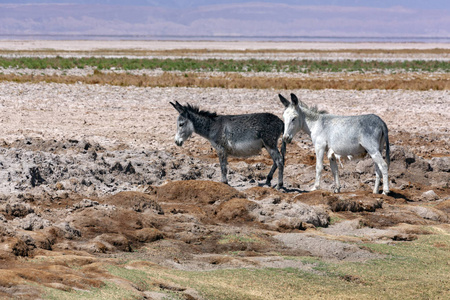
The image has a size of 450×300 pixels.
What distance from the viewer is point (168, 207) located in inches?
479

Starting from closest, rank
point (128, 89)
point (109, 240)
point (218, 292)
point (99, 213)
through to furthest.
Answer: point (218, 292) < point (109, 240) < point (99, 213) < point (128, 89)

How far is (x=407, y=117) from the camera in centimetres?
2297

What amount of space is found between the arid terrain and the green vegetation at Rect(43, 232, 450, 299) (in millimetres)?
53

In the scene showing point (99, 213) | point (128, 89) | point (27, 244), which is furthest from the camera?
point (128, 89)

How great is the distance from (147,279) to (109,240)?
1.97 m

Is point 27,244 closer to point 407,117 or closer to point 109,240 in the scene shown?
point 109,240

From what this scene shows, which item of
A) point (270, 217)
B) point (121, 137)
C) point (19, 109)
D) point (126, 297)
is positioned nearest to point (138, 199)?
point (270, 217)

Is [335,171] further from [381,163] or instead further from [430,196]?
[430,196]

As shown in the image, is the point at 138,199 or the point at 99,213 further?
the point at 138,199

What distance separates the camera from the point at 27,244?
8.61m

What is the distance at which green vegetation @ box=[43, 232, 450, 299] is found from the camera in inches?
292

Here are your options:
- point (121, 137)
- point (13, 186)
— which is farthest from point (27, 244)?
point (121, 137)

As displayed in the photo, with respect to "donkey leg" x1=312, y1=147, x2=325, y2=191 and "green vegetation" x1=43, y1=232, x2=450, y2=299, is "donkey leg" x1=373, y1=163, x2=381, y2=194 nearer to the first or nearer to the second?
"donkey leg" x1=312, y1=147, x2=325, y2=191

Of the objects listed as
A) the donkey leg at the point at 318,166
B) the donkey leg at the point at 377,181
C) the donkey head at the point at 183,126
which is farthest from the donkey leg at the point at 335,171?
the donkey head at the point at 183,126
